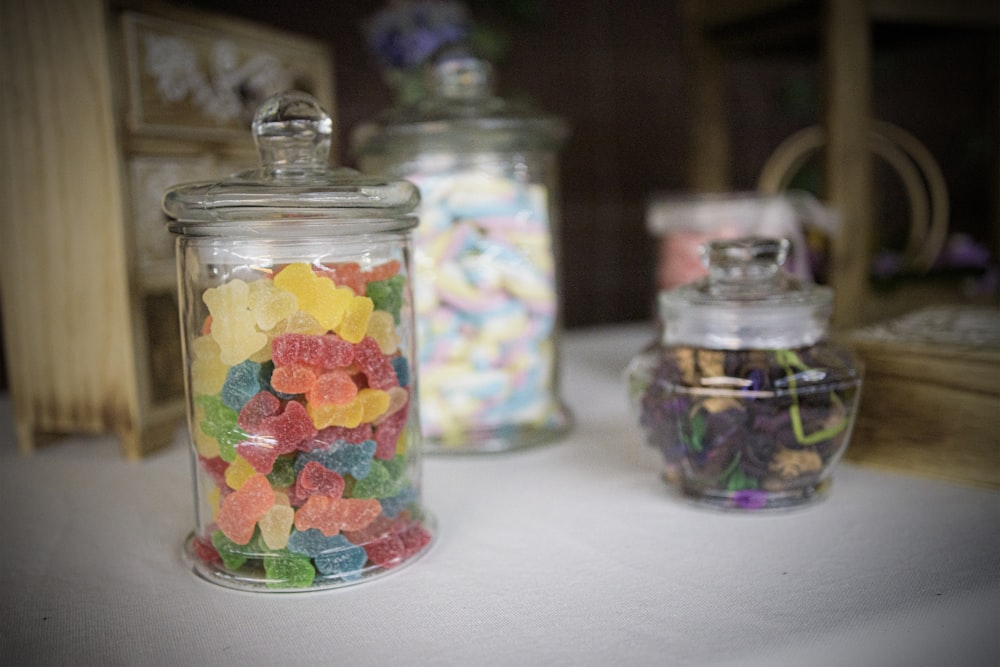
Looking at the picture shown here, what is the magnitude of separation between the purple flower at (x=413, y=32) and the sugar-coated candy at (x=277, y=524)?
753mm

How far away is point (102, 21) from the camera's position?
0.87 m

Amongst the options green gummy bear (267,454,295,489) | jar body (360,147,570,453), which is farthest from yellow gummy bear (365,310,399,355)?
jar body (360,147,570,453)

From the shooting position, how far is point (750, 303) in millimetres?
702

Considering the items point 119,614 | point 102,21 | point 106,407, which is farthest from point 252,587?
point 102,21

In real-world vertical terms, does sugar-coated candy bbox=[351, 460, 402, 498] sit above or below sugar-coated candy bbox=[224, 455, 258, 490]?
below

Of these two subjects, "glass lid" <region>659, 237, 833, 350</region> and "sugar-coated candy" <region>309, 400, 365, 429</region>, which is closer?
"sugar-coated candy" <region>309, 400, 365, 429</region>

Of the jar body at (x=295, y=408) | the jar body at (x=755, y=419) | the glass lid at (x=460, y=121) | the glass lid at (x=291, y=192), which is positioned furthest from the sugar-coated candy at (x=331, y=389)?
the glass lid at (x=460, y=121)

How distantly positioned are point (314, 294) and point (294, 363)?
0.05 m

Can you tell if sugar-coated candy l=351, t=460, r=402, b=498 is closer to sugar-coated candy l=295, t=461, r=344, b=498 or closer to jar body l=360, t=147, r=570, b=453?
sugar-coated candy l=295, t=461, r=344, b=498

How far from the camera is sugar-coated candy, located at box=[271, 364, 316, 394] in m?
0.58

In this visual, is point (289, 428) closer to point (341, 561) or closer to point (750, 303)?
point (341, 561)

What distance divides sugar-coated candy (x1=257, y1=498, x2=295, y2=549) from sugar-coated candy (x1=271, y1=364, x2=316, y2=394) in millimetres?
82

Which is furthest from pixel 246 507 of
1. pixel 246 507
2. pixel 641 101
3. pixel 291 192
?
pixel 641 101

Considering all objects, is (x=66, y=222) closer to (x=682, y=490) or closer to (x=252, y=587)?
(x=252, y=587)
